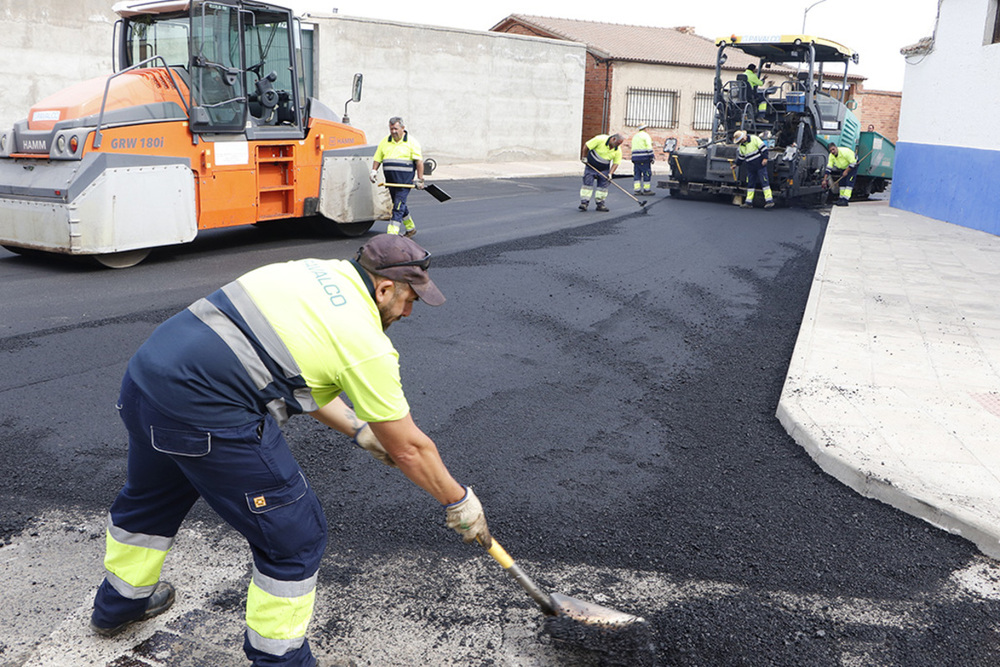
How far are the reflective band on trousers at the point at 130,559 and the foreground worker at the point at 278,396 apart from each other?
332 mm

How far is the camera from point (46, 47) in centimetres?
1745

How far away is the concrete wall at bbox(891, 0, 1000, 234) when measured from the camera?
14.0 meters

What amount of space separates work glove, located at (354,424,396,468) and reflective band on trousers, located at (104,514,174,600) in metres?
0.71

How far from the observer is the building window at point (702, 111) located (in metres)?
31.7

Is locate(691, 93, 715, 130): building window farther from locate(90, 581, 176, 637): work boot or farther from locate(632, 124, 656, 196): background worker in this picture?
locate(90, 581, 176, 637): work boot

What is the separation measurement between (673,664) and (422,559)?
108 centimetres

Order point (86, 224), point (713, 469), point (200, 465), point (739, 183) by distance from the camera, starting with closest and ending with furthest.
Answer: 1. point (200, 465)
2. point (713, 469)
3. point (86, 224)
4. point (739, 183)

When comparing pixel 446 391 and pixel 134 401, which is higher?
pixel 134 401

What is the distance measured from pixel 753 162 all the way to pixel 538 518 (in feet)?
43.9

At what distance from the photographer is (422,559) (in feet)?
11.4

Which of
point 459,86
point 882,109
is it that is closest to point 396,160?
point 459,86

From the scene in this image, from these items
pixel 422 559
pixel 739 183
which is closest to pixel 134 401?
pixel 422 559

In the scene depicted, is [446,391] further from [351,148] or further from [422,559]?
[351,148]

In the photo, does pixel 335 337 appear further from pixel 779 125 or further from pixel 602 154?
pixel 779 125
